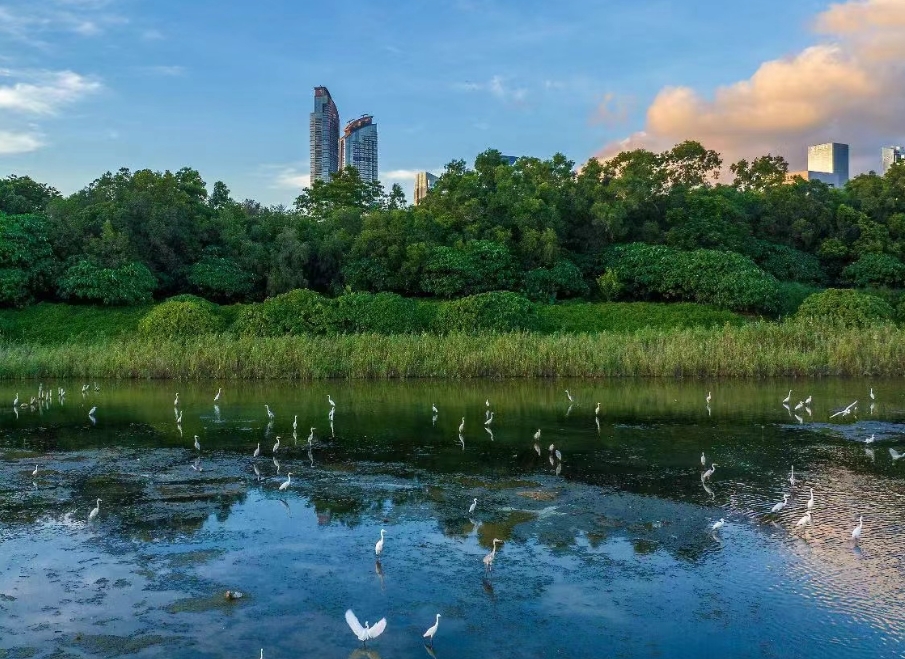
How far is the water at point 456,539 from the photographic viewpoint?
672 cm

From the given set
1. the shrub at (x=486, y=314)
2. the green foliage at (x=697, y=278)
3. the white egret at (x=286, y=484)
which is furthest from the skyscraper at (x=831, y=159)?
the white egret at (x=286, y=484)

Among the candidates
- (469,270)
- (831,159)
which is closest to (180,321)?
(469,270)

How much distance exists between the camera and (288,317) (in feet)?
99.3

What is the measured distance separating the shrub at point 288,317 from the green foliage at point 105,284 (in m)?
6.71

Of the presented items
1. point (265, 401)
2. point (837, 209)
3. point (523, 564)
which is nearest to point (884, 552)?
point (523, 564)

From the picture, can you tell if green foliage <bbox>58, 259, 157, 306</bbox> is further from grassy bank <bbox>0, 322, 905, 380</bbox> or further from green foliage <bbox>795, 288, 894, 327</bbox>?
green foliage <bbox>795, 288, 894, 327</bbox>

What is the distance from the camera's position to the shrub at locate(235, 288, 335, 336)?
2984cm

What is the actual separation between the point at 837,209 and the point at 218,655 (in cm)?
4573

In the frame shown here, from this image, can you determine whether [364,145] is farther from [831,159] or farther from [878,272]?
[878,272]

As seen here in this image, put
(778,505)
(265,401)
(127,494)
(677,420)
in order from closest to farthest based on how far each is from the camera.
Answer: (778,505)
(127,494)
(677,420)
(265,401)

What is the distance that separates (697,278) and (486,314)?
11.5m

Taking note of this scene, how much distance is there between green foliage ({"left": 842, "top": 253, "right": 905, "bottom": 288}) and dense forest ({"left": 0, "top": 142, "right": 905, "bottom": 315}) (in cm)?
7

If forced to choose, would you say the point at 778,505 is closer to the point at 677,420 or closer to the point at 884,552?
the point at 884,552

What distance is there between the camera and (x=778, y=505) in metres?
9.46
